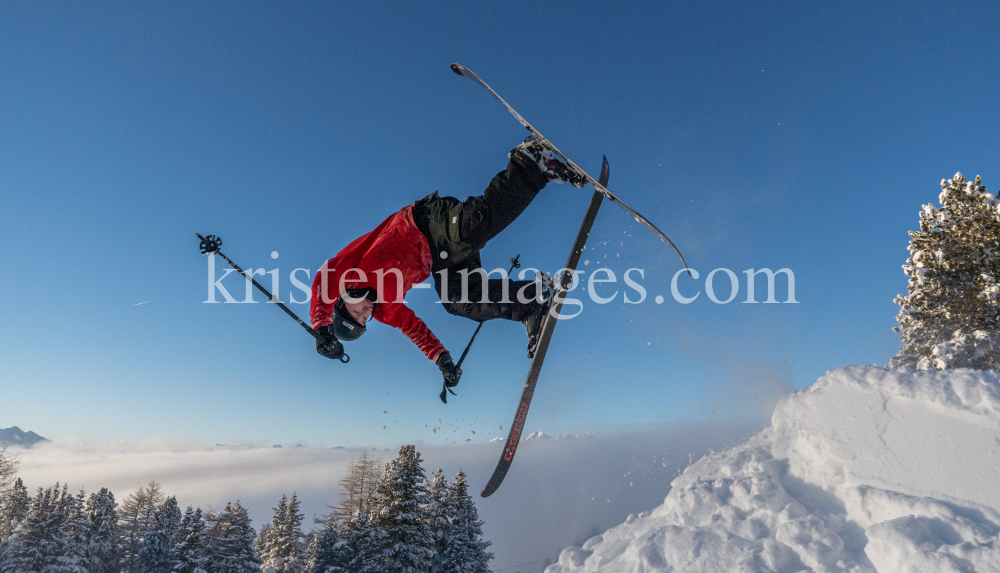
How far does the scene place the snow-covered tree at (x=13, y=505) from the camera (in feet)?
65.5

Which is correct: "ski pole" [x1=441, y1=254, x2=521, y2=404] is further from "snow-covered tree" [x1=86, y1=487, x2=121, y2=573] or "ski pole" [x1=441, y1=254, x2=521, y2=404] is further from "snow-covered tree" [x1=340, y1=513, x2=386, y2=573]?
"snow-covered tree" [x1=86, y1=487, x2=121, y2=573]

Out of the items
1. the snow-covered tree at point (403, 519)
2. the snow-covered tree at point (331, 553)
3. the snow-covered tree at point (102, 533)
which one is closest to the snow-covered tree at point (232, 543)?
the snow-covered tree at point (331, 553)

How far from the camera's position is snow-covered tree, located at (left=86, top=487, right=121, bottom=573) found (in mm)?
20312

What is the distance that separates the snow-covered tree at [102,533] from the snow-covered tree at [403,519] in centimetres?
1618

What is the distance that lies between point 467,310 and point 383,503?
12.5m

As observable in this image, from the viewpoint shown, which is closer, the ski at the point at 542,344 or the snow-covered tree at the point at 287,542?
the ski at the point at 542,344

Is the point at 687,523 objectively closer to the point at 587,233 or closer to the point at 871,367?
the point at 871,367

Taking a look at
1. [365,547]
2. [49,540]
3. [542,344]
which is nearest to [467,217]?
[542,344]

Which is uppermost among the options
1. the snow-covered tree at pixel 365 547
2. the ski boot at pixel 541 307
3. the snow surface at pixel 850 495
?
the ski boot at pixel 541 307

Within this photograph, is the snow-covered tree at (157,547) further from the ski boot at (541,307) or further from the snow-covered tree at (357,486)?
the ski boot at (541,307)

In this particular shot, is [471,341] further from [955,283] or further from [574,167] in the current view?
[955,283]

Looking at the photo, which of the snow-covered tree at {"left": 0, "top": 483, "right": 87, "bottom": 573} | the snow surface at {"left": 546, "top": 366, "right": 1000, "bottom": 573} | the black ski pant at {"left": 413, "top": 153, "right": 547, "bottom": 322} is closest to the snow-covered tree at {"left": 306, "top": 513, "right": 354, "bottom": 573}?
the snow-covered tree at {"left": 0, "top": 483, "right": 87, "bottom": 573}

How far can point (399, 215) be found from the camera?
4645mm

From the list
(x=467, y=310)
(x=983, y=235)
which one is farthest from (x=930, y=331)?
(x=467, y=310)
